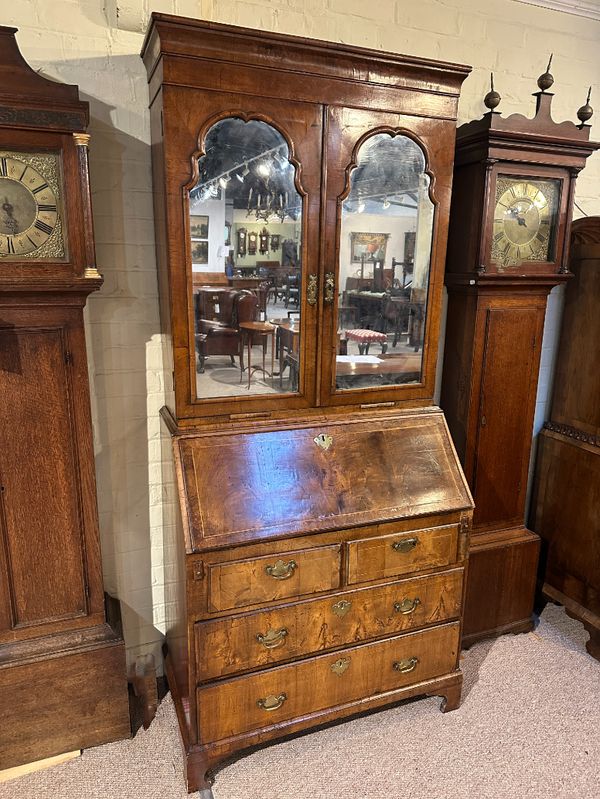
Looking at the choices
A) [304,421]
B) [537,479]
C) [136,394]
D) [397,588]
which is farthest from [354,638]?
[537,479]

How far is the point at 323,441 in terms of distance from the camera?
5.97 ft

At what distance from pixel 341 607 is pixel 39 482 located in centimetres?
100

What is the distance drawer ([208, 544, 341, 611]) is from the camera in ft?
5.37

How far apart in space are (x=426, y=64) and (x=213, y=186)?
0.74 metres

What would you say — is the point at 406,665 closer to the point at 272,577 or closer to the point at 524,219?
the point at 272,577

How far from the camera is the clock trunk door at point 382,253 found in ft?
5.63

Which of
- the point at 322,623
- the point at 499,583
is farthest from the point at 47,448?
the point at 499,583

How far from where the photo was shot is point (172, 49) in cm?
147

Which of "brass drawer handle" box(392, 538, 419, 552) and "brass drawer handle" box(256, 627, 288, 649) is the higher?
"brass drawer handle" box(392, 538, 419, 552)

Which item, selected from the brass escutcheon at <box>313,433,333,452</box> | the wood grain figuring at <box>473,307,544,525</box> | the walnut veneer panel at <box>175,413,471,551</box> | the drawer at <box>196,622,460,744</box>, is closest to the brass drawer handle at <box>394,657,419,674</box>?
the drawer at <box>196,622,460,744</box>

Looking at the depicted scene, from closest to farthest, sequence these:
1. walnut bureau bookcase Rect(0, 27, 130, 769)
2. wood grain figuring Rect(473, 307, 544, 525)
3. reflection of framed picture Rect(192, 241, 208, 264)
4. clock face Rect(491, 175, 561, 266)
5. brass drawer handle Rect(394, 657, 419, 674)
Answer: walnut bureau bookcase Rect(0, 27, 130, 769) < reflection of framed picture Rect(192, 241, 208, 264) < brass drawer handle Rect(394, 657, 419, 674) < clock face Rect(491, 175, 561, 266) < wood grain figuring Rect(473, 307, 544, 525)

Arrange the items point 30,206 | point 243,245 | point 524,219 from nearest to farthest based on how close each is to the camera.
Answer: point 30,206 → point 243,245 → point 524,219

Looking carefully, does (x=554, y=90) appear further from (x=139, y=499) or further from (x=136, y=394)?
(x=139, y=499)

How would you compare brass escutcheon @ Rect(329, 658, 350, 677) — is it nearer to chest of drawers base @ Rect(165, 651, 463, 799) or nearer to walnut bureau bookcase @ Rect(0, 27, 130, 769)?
chest of drawers base @ Rect(165, 651, 463, 799)
